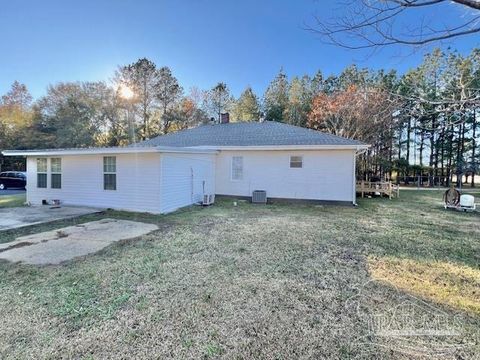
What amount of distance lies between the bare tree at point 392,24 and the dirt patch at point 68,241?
5314 mm

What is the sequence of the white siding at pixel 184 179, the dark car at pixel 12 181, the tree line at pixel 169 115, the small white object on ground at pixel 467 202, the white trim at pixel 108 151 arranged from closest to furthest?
the white trim at pixel 108 151 < the white siding at pixel 184 179 < the small white object on ground at pixel 467 202 < the dark car at pixel 12 181 < the tree line at pixel 169 115

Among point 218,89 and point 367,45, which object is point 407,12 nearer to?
point 367,45

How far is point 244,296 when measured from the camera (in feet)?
10.7

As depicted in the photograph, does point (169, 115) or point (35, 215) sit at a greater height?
point (169, 115)

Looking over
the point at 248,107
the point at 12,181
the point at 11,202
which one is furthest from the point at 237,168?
the point at 248,107

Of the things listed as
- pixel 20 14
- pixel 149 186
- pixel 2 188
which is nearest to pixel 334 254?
pixel 149 186

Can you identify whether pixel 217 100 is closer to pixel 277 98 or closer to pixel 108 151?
pixel 277 98

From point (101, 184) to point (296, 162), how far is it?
7.84 metres

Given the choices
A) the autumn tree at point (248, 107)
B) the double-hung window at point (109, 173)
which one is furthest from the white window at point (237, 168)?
the autumn tree at point (248, 107)

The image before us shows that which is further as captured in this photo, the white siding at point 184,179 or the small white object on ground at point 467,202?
the small white object on ground at point 467,202

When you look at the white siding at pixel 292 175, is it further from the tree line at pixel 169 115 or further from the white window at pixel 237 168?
the tree line at pixel 169 115

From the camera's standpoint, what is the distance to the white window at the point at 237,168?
12586 millimetres

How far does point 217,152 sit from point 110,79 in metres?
21.1

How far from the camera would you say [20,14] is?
9.56 metres
